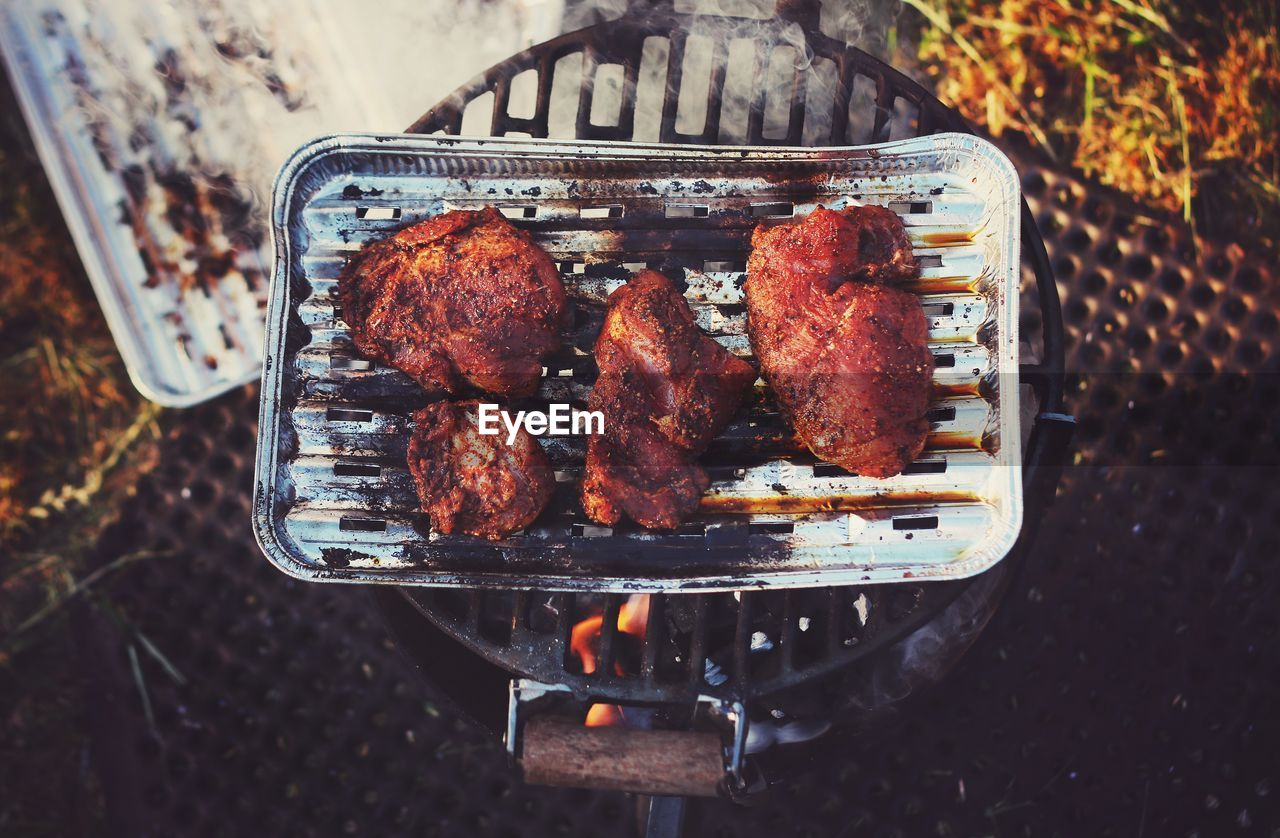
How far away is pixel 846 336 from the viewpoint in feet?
7.80

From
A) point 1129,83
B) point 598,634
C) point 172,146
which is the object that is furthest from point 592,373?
point 1129,83

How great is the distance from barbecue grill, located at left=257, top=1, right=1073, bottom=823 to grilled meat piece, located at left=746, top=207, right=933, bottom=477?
1.37 ft

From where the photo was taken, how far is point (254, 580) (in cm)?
339

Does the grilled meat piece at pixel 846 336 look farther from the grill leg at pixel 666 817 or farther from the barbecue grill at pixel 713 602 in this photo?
the grill leg at pixel 666 817

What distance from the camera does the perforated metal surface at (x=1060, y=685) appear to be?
3.11m

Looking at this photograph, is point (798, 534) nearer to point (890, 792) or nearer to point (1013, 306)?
point (1013, 306)

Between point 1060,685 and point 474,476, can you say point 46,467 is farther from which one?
point 1060,685

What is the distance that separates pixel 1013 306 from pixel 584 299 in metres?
1.33

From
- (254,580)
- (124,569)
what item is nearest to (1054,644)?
(254,580)

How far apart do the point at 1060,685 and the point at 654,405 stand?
2096mm

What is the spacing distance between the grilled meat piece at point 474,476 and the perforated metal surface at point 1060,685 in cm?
122

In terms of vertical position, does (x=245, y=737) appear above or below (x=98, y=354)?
below

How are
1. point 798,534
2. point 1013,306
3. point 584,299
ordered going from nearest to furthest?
1. point 1013,306
2. point 798,534
3. point 584,299

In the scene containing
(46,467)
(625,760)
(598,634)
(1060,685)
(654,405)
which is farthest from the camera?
(46,467)
